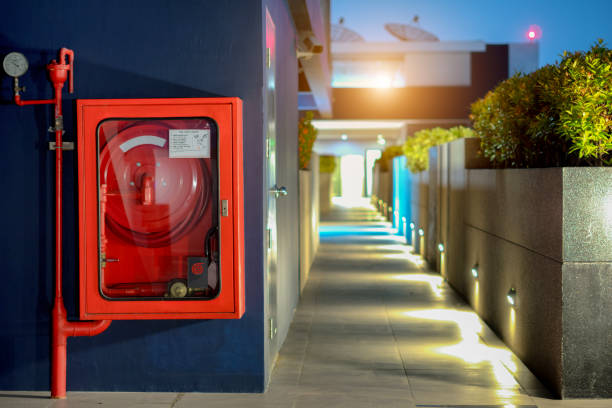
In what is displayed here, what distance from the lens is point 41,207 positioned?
4586 millimetres

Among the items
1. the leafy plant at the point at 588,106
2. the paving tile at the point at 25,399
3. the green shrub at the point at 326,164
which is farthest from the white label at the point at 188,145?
the green shrub at the point at 326,164

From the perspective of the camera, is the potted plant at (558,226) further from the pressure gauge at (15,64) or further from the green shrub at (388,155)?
the green shrub at (388,155)

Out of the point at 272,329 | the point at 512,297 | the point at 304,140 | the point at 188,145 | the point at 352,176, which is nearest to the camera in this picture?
the point at 188,145

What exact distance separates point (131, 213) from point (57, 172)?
481 millimetres

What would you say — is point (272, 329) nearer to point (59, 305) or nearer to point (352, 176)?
point (59, 305)

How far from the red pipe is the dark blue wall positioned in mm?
77

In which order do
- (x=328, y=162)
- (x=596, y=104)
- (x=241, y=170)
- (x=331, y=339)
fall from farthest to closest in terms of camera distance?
(x=328, y=162) → (x=331, y=339) → (x=596, y=104) → (x=241, y=170)

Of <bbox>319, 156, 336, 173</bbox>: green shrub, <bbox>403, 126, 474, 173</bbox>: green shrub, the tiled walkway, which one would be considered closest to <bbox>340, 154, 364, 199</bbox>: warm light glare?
<bbox>319, 156, 336, 173</bbox>: green shrub

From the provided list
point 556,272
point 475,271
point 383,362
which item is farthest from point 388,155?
point 556,272

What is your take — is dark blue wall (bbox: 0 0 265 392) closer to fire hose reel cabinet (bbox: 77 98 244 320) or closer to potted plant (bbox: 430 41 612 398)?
fire hose reel cabinet (bbox: 77 98 244 320)

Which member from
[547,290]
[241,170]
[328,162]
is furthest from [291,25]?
[328,162]

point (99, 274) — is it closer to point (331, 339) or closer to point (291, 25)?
point (331, 339)

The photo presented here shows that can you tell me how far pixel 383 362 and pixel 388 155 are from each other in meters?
20.3

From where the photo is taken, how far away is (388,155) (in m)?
25.4
